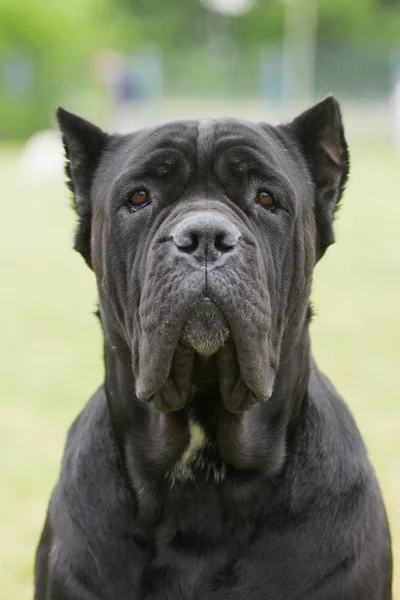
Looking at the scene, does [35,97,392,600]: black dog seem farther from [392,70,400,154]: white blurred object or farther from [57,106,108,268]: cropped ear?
[392,70,400,154]: white blurred object

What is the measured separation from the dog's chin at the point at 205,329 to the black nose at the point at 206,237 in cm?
12

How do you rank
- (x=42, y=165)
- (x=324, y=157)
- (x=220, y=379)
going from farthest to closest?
(x=42, y=165)
(x=324, y=157)
(x=220, y=379)

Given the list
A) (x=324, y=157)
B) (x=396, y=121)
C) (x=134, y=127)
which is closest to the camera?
(x=324, y=157)

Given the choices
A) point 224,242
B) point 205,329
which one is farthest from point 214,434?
point 224,242

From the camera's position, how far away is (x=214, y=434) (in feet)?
10.5

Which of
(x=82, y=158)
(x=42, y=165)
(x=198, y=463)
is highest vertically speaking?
(x=42, y=165)

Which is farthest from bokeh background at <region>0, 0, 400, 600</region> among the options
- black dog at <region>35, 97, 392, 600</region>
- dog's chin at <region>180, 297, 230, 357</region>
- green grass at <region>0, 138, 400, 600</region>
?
dog's chin at <region>180, 297, 230, 357</region>

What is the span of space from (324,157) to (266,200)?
1.44 ft

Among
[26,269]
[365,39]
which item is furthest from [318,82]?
[26,269]

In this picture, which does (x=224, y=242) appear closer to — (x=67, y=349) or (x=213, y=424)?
(x=213, y=424)

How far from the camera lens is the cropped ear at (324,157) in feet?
11.2

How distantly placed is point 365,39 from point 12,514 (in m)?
47.5

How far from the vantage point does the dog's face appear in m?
2.79

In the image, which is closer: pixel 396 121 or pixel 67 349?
pixel 67 349
